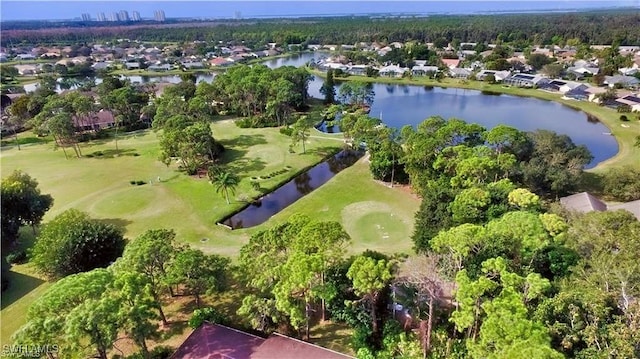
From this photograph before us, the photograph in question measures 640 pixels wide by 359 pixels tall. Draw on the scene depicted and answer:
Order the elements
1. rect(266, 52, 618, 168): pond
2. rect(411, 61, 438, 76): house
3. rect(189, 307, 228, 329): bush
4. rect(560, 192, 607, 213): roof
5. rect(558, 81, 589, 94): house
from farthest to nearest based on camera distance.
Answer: rect(411, 61, 438, 76): house < rect(558, 81, 589, 94): house < rect(266, 52, 618, 168): pond < rect(560, 192, 607, 213): roof < rect(189, 307, 228, 329): bush

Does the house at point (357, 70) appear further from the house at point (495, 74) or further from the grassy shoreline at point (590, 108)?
the house at point (495, 74)

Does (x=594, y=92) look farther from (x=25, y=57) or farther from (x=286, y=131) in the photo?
(x=25, y=57)

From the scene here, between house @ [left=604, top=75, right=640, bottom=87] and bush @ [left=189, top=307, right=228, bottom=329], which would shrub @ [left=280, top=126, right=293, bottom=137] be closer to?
bush @ [left=189, top=307, right=228, bottom=329]

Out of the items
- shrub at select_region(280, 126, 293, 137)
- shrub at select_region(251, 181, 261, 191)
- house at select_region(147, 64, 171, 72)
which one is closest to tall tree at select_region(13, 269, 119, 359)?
shrub at select_region(251, 181, 261, 191)

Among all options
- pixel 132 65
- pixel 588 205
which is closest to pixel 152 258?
pixel 588 205

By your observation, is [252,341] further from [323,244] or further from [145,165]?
[145,165]
